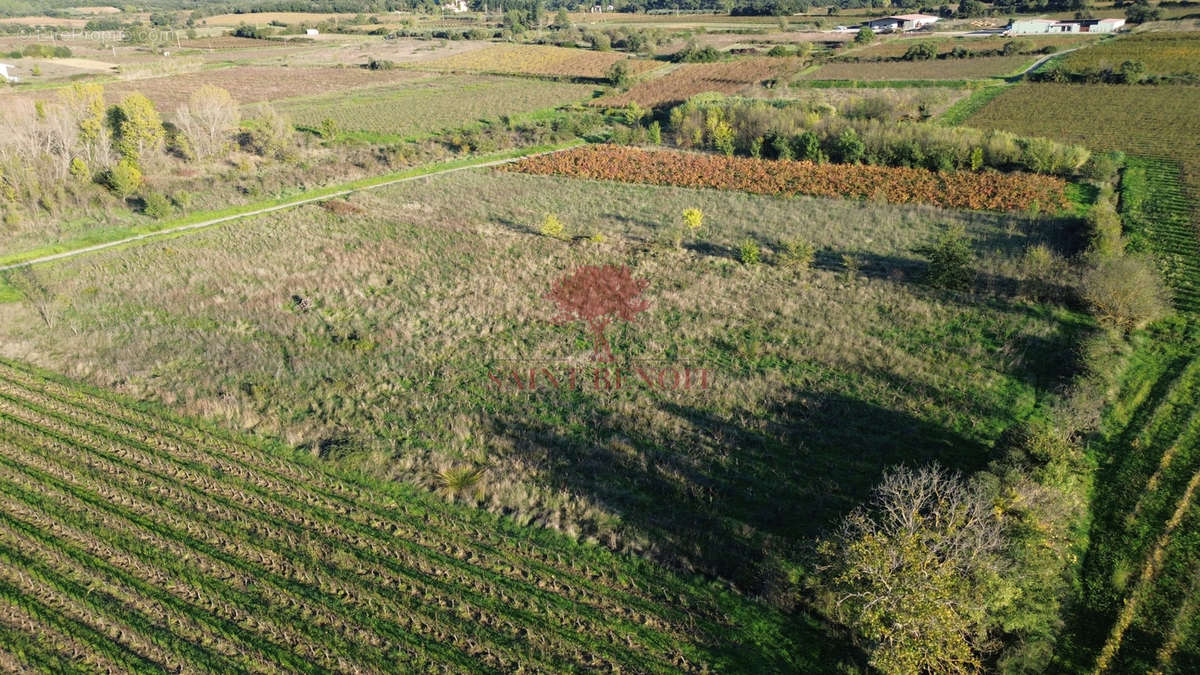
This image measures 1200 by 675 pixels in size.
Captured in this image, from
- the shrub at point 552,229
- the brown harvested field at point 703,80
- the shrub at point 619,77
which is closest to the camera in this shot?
the shrub at point 552,229

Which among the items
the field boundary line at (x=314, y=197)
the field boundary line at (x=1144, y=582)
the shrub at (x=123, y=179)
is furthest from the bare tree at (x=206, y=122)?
the field boundary line at (x=1144, y=582)

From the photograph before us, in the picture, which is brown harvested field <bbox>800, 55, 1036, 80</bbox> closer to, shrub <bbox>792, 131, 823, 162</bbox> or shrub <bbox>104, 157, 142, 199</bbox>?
shrub <bbox>792, 131, 823, 162</bbox>

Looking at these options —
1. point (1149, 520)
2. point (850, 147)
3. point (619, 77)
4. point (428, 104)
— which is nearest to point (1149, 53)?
point (850, 147)

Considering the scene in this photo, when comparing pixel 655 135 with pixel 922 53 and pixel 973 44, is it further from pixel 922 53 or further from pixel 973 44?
pixel 973 44

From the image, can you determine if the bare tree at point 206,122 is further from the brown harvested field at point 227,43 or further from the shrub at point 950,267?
the brown harvested field at point 227,43

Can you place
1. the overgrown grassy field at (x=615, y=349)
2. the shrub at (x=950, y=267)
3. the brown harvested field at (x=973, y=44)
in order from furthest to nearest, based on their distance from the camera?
the brown harvested field at (x=973, y=44), the shrub at (x=950, y=267), the overgrown grassy field at (x=615, y=349)

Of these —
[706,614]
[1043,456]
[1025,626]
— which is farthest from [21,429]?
[1043,456]
